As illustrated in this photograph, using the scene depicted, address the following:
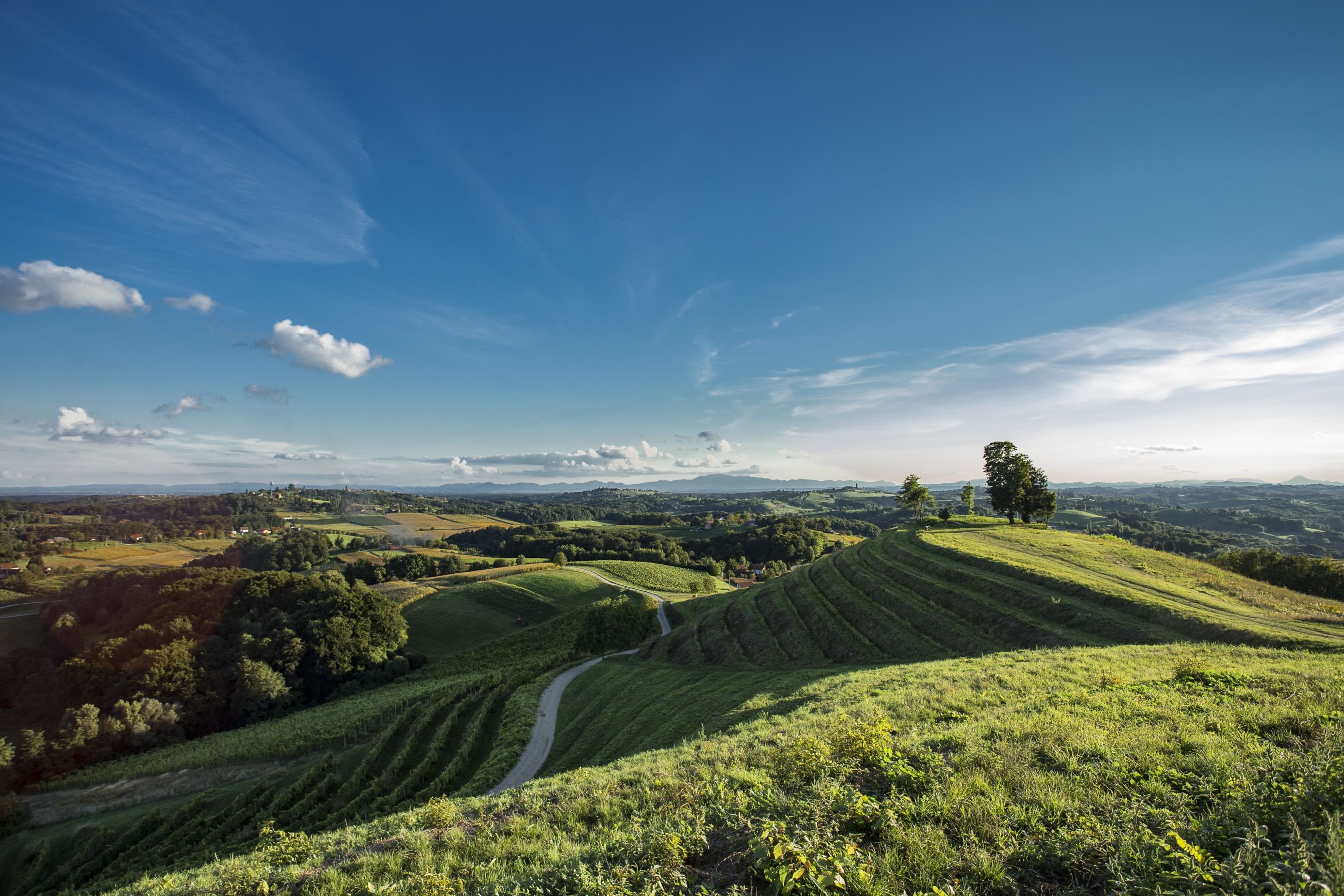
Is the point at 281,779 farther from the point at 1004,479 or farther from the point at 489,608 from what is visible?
the point at 1004,479

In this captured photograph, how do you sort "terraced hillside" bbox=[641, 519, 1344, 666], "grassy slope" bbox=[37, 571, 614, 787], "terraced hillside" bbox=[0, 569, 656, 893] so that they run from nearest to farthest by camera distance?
"terraced hillside" bbox=[0, 569, 656, 893] → "terraced hillside" bbox=[641, 519, 1344, 666] → "grassy slope" bbox=[37, 571, 614, 787]

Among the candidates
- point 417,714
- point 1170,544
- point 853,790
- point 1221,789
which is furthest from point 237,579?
point 1170,544

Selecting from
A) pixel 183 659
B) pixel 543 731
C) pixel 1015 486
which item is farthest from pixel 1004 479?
pixel 183 659

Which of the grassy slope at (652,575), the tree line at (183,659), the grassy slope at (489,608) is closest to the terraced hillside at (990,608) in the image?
the grassy slope at (489,608)

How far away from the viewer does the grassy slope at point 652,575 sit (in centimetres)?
9575

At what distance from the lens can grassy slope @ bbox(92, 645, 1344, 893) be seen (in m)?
5.82

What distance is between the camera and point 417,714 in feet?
119

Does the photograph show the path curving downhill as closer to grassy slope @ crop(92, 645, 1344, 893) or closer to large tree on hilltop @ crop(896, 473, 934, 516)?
grassy slope @ crop(92, 645, 1344, 893)

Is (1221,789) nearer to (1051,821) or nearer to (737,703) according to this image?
(1051,821)

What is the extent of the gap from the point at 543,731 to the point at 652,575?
74981 millimetres

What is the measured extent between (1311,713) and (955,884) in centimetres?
997

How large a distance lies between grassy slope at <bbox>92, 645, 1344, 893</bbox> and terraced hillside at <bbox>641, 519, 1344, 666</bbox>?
12.8 meters

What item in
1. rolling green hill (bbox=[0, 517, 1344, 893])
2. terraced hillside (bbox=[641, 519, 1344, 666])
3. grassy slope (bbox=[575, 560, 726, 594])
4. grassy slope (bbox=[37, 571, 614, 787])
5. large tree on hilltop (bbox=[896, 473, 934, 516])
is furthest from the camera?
grassy slope (bbox=[575, 560, 726, 594])

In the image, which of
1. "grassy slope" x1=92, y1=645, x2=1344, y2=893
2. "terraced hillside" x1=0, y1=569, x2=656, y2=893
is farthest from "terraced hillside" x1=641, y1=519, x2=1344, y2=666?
"terraced hillside" x1=0, y1=569, x2=656, y2=893
